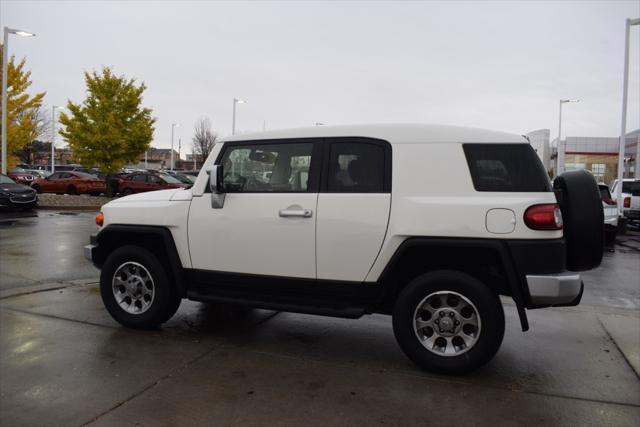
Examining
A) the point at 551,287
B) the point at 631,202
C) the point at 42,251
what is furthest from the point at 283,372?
the point at 631,202

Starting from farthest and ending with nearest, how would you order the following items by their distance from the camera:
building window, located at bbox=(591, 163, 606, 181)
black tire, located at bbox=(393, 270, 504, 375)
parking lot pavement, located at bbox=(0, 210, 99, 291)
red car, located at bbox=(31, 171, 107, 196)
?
building window, located at bbox=(591, 163, 606, 181)
red car, located at bbox=(31, 171, 107, 196)
parking lot pavement, located at bbox=(0, 210, 99, 291)
black tire, located at bbox=(393, 270, 504, 375)

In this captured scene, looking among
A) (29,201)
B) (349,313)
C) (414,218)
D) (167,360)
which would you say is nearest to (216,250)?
(167,360)

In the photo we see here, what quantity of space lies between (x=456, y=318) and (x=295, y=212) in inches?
59.4

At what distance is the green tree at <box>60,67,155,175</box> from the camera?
23.5 m

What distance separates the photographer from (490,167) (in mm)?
3936

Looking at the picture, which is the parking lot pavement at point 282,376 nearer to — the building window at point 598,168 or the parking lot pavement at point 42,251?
the parking lot pavement at point 42,251

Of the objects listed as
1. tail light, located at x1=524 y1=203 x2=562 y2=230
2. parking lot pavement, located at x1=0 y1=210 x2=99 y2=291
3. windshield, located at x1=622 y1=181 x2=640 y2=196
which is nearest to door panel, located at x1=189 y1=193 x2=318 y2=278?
tail light, located at x1=524 y1=203 x2=562 y2=230

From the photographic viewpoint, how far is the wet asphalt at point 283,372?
131 inches

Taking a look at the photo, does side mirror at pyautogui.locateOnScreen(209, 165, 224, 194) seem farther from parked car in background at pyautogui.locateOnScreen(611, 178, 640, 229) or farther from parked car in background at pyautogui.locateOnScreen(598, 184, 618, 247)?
parked car in background at pyautogui.locateOnScreen(611, 178, 640, 229)

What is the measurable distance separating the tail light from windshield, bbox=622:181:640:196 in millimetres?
17232

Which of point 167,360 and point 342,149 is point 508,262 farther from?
point 167,360

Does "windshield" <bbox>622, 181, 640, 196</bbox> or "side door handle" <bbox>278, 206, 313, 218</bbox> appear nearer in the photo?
"side door handle" <bbox>278, 206, 313, 218</bbox>

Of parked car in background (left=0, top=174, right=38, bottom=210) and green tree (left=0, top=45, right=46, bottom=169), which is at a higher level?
green tree (left=0, top=45, right=46, bottom=169)

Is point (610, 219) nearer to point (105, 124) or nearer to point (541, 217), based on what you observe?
point (541, 217)
